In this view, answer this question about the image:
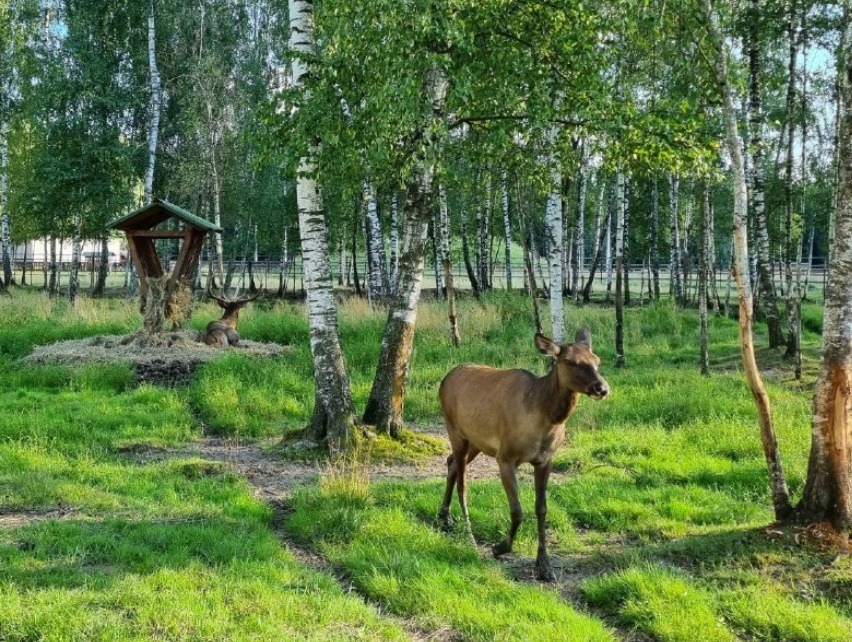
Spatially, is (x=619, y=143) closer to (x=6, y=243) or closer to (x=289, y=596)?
(x=289, y=596)

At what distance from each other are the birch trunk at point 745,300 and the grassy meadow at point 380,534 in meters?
0.42

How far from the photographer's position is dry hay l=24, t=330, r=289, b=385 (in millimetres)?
13094

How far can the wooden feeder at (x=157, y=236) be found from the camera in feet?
50.1

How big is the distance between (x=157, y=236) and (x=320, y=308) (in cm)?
811

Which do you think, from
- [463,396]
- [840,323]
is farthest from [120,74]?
[840,323]

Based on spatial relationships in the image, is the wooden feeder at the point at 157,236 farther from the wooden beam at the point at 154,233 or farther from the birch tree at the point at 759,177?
the birch tree at the point at 759,177

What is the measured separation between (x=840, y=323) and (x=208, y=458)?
7.03 meters

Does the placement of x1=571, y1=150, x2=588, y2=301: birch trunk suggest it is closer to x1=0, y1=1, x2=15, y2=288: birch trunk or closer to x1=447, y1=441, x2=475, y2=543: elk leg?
x1=447, y1=441, x2=475, y2=543: elk leg

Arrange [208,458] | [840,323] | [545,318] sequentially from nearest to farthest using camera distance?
[840,323] → [208,458] → [545,318]

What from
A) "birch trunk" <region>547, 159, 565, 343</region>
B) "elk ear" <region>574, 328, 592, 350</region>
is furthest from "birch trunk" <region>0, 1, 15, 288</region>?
"elk ear" <region>574, 328, 592, 350</region>

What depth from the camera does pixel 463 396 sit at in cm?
660

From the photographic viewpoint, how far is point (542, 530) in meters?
5.67

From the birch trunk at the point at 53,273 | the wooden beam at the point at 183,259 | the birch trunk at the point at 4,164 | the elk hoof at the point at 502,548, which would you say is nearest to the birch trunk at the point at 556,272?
the elk hoof at the point at 502,548

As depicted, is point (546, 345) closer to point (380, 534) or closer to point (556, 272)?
point (380, 534)
